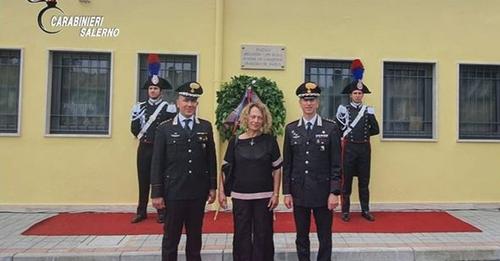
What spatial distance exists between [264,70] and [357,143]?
6.40ft

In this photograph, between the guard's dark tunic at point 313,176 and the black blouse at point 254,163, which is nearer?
the black blouse at point 254,163

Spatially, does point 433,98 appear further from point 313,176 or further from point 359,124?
point 313,176

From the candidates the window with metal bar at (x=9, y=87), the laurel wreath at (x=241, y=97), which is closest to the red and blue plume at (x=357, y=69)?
the laurel wreath at (x=241, y=97)

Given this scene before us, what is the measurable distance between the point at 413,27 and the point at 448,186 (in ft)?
9.14

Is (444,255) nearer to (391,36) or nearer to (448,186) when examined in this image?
(448,186)

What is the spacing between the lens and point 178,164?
4.38 m

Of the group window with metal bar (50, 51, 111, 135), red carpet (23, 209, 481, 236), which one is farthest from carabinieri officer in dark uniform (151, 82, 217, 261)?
window with metal bar (50, 51, 111, 135)

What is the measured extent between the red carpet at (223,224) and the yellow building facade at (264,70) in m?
0.50

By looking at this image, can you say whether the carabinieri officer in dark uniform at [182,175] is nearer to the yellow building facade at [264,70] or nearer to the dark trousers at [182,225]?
the dark trousers at [182,225]

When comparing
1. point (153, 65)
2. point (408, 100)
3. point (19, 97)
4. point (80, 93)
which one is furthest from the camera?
point (408, 100)

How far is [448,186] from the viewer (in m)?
7.53

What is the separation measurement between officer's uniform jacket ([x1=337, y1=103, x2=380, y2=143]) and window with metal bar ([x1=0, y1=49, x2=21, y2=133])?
17.4 ft

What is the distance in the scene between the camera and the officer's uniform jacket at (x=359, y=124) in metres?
6.71

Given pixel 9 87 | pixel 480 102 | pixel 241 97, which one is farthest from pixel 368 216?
pixel 9 87
